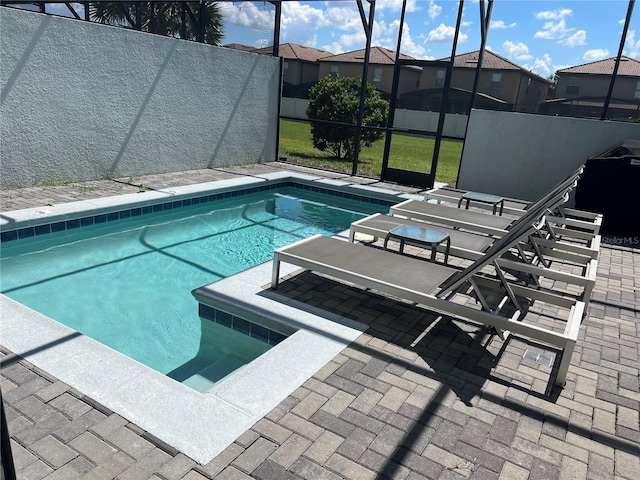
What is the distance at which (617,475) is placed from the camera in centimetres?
241

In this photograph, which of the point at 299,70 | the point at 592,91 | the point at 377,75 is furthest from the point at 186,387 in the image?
the point at 299,70

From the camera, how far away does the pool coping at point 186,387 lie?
248 cm

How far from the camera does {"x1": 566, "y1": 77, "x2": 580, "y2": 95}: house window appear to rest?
2225 centimetres

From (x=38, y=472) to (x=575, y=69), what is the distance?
24582 mm

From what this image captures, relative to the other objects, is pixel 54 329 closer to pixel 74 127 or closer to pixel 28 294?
pixel 28 294

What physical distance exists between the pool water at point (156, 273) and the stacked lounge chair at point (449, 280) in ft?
3.24

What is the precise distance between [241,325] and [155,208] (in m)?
4.39

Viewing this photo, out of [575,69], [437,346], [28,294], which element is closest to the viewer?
[437,346]

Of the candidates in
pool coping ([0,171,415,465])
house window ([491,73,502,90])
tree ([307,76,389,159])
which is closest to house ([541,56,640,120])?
house window ([491,73,502,90])

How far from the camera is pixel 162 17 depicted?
18.3 metres

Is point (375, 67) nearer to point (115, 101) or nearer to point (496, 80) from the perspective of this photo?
point (496, 80)

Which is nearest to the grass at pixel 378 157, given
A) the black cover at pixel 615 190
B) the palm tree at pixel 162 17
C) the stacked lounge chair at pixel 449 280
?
the black cover at pixel 615 190

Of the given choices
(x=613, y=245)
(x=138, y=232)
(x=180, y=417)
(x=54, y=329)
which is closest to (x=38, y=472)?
(x=180, y=417)

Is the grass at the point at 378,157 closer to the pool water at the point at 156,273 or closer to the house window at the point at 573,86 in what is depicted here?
the pool water at the point at 156,273
